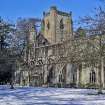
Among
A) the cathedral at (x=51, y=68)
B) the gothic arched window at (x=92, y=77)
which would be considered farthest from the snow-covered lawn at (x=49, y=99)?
the gothic arched window at (x=92, y=77)

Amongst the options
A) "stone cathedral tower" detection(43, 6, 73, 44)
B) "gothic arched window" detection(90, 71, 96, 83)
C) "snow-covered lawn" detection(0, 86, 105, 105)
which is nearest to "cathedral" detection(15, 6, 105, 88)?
"gothic arched window" detection(90, 71, 96, 83)

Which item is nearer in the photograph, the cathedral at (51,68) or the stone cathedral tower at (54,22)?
the cathedral at (51,68)

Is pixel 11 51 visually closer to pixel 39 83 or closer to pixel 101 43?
pixel 101 43

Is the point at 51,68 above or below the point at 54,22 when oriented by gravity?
below

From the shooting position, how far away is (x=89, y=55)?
34.4 m


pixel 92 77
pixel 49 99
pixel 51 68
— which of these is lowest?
pixel 49 99

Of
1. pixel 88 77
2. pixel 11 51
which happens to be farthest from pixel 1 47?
pixel 88 77

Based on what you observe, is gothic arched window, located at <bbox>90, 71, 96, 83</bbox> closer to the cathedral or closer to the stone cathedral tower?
the cathedral

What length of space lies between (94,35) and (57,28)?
213 ft

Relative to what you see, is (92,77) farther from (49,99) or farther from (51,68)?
(49,99)

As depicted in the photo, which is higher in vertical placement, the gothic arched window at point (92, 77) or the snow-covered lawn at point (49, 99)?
the gothic arched window at point (92, 77)

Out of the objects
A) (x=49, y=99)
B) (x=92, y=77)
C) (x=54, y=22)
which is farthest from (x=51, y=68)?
(x=49, y=99)

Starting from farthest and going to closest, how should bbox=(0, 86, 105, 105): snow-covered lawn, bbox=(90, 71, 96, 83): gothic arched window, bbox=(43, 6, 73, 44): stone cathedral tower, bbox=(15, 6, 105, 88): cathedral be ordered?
bbox=(43, 6, 73, 44): stone cathedral tower
bbox=(15, 6, 105, 88): cathedral
bbox=(90, 71, 96, 83): gothic arched window
bbox=(0, 86, 105, 105): snow-covered lawn

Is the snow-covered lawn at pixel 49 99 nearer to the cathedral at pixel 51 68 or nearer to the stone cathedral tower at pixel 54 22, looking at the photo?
the cathedral at pixel 51 68
